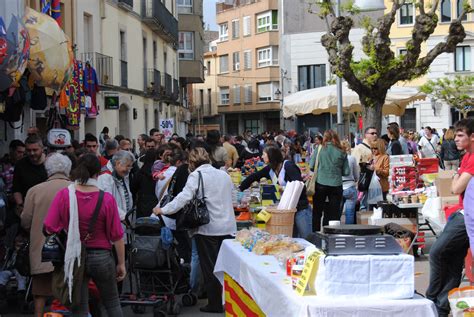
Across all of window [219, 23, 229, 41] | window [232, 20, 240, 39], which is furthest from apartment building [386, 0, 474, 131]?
window [219, 23, 229, 41]

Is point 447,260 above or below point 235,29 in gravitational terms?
below

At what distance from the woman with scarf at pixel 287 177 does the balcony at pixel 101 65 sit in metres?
12.6

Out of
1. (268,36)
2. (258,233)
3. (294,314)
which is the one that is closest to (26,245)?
(258,233)

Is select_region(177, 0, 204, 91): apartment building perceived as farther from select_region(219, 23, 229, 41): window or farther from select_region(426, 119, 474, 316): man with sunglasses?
select_region(426, 119, 474, 316): man with sunglasses

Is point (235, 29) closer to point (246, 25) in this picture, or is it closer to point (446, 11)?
point (246, 25)

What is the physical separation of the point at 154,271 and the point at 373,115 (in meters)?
11.9

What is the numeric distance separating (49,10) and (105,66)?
8318 mm

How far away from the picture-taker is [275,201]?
10.4 meters

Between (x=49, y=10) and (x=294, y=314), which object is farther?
(x=49, y=10)

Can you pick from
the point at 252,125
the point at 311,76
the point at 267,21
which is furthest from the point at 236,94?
the point at 311,76

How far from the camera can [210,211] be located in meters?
8.55

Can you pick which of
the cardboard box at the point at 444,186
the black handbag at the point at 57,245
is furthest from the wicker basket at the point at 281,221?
the cardboard box at the point at 444,186

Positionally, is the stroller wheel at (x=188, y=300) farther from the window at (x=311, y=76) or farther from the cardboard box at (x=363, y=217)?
the window at (x=311, y=76)

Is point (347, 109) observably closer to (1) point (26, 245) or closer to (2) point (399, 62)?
(2) point (399, 62)
